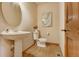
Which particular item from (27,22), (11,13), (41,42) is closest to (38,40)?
(41,42)

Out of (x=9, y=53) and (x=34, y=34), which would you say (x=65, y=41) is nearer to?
(x=34, y=34)

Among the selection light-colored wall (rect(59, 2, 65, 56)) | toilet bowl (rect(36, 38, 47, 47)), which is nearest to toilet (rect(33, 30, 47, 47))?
toilet bowl (rect(36, 38, 47, 47))

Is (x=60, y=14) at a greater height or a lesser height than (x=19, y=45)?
greater

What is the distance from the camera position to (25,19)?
185cm

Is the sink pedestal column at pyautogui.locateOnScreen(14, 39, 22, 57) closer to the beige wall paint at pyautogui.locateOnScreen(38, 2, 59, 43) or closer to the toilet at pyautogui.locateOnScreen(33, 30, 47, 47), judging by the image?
the toilet at pyautogui.locateOnScreen(33, 30, 47, 47)

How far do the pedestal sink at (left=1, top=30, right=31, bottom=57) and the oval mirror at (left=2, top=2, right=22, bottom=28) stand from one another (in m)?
0.11

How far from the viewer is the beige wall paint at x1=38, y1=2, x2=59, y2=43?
1813 millimetres

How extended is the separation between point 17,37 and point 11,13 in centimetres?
35

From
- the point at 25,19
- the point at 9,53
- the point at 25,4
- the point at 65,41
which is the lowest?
the point at 9,53

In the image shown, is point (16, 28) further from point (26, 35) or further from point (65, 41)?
point (65, 41)

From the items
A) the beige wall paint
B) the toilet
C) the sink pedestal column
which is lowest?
the sink pedestal column

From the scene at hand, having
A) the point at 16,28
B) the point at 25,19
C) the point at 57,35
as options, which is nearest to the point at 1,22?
the point at 16,28

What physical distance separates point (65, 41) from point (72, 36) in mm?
120

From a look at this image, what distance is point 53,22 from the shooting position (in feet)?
5.99
